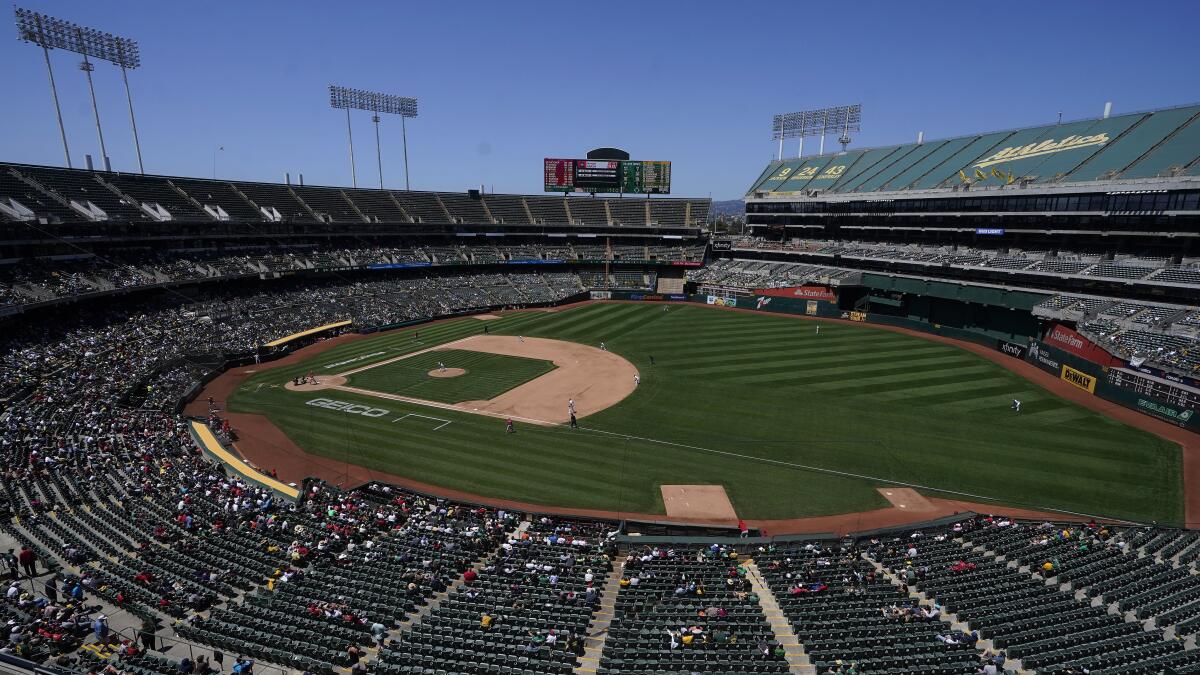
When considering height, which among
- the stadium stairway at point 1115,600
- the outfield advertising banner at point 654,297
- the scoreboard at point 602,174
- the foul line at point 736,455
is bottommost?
the foul line at point 736,455

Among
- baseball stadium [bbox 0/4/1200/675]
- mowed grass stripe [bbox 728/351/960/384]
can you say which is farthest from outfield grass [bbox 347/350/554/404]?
mowed grass stripe [bbox 728/351/960/384]

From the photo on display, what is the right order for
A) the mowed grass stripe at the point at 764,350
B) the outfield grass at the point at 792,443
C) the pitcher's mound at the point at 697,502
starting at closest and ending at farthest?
1. the pitcher's mound at the point at 697,502
2. the outfield grass at the point at 792,443
3. the mowed grass stripe at the point at 764,350

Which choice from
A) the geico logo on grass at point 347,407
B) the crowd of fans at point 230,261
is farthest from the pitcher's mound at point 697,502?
the crowd of fans at point 230,261

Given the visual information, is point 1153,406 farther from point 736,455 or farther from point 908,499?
point 736,455

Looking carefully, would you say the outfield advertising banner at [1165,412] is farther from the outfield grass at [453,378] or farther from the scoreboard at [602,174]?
the scoreboard at [602,174]

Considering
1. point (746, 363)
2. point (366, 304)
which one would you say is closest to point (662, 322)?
point (746, 363)

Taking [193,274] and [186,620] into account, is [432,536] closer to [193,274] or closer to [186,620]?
[186,620]

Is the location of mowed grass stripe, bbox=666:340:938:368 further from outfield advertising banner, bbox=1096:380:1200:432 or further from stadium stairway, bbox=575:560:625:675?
stadium stairway, bbox=575:560:625:675
